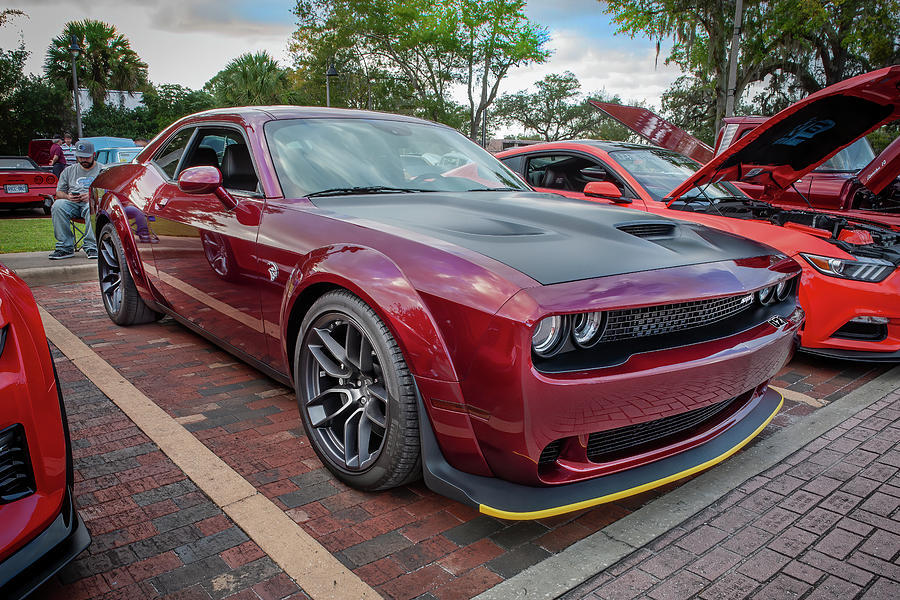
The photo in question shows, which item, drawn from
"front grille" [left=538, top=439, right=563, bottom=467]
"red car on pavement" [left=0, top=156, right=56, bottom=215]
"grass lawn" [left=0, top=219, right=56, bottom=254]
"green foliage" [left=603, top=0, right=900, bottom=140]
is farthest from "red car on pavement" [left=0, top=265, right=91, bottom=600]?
"green foliage" [left=603, top=0, right=900, bottom=140]

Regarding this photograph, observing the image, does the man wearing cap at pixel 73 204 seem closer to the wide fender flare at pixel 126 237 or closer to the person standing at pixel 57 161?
the wide fender flare at pixel 126 237

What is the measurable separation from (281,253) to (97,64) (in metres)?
46.8

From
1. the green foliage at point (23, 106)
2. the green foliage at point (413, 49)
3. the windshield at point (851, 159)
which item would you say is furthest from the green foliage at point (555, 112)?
the windshield at point (851, 159)

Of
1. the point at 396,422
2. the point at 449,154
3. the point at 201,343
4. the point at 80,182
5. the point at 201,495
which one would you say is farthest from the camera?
the point at 80,182

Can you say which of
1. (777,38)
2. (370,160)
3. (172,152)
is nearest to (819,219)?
(370,160)

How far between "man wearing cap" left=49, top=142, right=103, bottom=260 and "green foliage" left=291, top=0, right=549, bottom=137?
27211 millimetres

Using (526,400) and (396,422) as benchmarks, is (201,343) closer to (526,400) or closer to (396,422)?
(396,422)

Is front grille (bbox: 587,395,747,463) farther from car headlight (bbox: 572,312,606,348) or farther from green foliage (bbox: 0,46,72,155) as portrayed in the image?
green foliage (bbox: 0,46,72,155)

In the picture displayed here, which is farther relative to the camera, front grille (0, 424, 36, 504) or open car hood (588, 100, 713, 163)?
open car hood (588, 100, 713, 163)

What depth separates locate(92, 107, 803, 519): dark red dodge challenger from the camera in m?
2.00

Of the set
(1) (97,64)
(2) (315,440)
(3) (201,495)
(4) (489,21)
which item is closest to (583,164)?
(2) (315,440)

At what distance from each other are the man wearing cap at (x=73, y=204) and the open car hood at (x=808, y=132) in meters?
7.12

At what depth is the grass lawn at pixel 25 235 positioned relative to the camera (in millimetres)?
8578

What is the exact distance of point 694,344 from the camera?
2.25 meters
